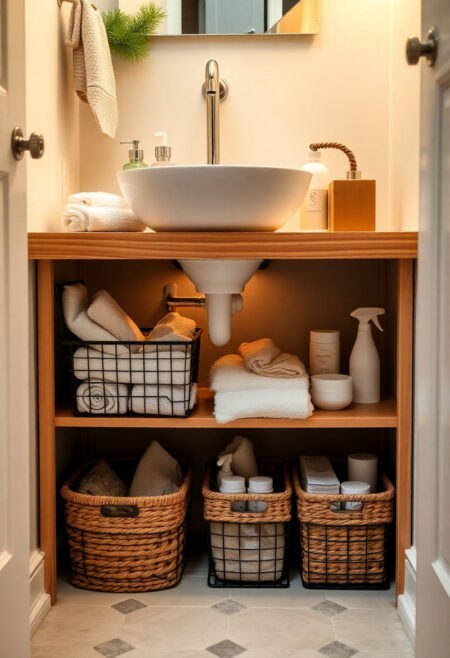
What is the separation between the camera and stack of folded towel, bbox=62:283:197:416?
199cm

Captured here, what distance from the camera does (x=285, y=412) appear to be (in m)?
1.96

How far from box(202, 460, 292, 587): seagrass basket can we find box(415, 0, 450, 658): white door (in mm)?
688

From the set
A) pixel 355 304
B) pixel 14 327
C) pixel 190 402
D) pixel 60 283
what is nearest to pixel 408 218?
pixel 355 304

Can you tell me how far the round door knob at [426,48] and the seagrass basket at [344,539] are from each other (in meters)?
1.09

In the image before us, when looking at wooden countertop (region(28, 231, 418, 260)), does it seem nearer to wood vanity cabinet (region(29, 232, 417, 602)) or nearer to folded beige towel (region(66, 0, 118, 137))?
wood vanity cabinet (region(29, 232, 417, 602))

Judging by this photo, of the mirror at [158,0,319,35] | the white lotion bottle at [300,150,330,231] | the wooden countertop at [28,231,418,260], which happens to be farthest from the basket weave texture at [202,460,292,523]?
the mirror at [158,0,319,35]

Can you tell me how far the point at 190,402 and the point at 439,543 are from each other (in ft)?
2.86

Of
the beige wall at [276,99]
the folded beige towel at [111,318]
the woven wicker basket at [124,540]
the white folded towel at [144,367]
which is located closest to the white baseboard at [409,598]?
the woven wicker basket at [124,540]

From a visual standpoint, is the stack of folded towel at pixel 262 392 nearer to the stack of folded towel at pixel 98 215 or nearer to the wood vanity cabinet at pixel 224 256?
the wood vanity cabinet at pixel 224 256

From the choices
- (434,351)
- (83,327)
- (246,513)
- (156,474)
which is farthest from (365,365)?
(434,351)

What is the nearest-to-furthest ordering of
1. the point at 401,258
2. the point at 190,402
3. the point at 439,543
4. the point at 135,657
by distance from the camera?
the point at 439,543
the point at 135,657
the point at 401,258
the point at 190,402

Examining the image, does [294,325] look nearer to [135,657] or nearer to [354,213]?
[354,213]

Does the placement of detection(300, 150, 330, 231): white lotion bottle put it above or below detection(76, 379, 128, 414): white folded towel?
above

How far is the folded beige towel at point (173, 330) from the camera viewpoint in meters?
2.01
